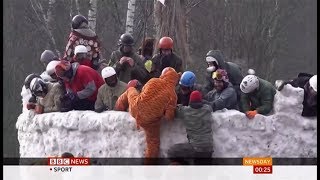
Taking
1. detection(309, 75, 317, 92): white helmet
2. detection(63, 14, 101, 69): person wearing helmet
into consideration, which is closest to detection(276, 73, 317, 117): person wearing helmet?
detection(309, 75, 317, 92): white helmet

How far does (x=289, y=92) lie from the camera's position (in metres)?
8.56

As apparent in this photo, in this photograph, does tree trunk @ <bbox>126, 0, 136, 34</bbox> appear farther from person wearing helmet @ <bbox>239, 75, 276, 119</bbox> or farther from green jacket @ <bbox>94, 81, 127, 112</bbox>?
person wearing helmet @ <bbox>239, 75, 276, 119</bbox>

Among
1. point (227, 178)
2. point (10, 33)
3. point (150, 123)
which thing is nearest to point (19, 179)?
point (150, 123)

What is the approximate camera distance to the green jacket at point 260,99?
336 inches

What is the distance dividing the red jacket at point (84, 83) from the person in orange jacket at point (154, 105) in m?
0.83

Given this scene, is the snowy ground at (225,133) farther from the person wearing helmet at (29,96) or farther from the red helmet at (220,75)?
the person wearing helmet at (29,96)

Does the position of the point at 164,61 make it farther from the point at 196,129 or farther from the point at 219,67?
the point at 196,129

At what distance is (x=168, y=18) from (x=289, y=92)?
3.51m

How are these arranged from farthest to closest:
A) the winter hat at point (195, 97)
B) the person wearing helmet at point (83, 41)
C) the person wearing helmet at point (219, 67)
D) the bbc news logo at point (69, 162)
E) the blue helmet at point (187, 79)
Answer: the person wearing helmet at point (83, 41) → the person wearing helmet at point (219, 67) → the bbc news logo at point (69, 162) → the blue helmet at point (187, 79) → the winter hat at point (195, 97)

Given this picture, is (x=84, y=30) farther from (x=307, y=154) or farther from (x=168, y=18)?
(x=307, y=154)

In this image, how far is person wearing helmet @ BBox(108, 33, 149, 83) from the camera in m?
9.33

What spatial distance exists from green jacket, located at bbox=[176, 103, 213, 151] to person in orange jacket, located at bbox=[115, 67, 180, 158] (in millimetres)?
221

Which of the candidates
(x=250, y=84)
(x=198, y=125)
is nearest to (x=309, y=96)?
(x=250, y=84)

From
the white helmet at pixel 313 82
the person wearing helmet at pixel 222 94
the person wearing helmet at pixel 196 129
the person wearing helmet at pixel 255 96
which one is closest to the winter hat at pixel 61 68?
the person wearing helmet at pixel 196 129
